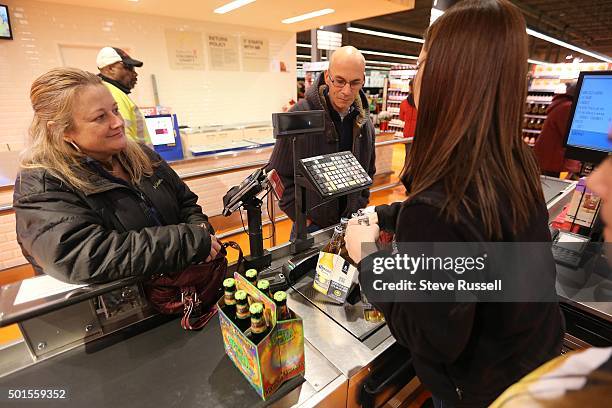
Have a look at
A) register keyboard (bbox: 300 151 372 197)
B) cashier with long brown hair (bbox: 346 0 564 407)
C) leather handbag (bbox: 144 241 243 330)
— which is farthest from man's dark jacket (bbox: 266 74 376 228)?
cashier with long brown hair (bbox: 346 0 564 407)

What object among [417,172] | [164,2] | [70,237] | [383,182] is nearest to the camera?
[417,172]

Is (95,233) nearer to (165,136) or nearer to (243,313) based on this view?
(243,313)

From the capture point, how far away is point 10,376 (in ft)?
3.02

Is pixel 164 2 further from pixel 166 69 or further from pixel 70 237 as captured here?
pixel 70 237

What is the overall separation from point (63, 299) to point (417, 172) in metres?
0.99

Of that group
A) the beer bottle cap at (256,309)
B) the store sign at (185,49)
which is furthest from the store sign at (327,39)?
the beer bottle cap at (256,309)

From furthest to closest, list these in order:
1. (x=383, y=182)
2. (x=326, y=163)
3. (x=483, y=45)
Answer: (x=383, y=182)
(x=326, y=163)
(x=483, y=45)

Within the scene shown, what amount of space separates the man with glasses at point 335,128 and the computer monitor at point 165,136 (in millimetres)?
2502

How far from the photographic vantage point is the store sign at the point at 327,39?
22.3 ft

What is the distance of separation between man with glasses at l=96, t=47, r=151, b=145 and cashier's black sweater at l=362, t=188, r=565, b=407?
296 cm

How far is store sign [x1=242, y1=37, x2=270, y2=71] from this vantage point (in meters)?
6.02

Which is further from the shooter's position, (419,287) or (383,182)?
(383,182)

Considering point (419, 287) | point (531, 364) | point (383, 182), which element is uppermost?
point (419, 287)

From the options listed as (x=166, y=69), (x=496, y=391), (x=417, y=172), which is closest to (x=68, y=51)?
(x=166, y=69)
